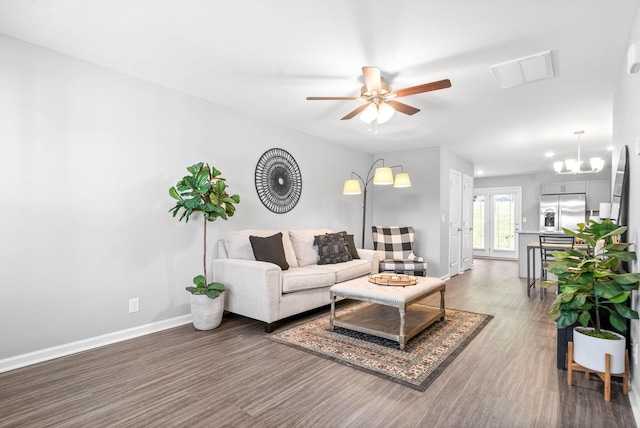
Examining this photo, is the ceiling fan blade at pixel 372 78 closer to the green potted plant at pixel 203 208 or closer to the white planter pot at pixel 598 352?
the green potted plant at pixel 203 208

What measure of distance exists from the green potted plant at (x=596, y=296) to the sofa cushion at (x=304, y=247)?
277 cm

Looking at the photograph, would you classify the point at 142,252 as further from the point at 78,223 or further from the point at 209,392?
the point at 209,392

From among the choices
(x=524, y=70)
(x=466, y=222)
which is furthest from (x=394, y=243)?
(x=524, y=70)

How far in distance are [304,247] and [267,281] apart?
4.28 ft

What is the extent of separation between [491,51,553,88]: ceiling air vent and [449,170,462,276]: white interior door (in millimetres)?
3295

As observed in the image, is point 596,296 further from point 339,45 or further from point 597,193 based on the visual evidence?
point 597,193

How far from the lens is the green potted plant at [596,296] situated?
6.54 ft

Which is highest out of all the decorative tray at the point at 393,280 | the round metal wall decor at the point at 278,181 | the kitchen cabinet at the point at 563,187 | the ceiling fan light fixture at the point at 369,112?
the ceiling fan light fixture at the point at 369,112

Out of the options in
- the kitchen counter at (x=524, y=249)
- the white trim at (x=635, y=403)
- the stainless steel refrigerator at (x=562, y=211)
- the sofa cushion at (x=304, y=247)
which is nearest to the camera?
the white trim at (x=635, y=403)

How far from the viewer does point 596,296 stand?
2.11 m

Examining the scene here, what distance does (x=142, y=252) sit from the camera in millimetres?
3150

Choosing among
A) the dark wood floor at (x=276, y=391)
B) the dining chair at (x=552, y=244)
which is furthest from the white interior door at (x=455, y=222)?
the dark wood floor at (x=276, y=391)

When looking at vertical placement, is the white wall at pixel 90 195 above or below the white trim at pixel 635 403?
above

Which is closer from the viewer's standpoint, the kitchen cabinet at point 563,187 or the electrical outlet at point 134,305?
the electrical outlet at point 134,305
